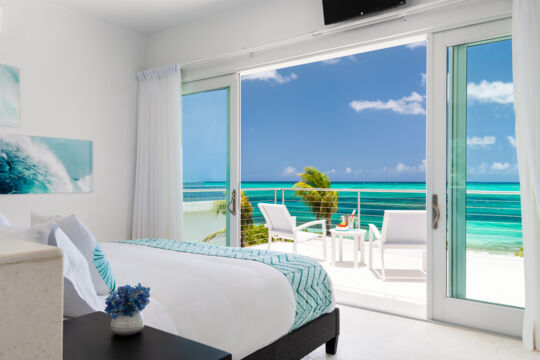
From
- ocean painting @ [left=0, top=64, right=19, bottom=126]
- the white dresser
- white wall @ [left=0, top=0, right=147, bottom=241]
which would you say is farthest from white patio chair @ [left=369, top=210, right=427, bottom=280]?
the white dresser

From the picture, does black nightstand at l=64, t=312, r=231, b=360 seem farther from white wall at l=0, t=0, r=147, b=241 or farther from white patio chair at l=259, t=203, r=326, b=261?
white patio chair at l=259, t=203, r=326, b=261

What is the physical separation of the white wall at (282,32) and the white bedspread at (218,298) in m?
2.16

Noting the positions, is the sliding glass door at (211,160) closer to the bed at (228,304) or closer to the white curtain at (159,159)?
the white curtain at (159,159)

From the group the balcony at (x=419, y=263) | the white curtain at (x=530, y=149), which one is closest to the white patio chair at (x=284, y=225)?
the balcony at (x=419, y=263)

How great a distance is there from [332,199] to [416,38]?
17.8ft

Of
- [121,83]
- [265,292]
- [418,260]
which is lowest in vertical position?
[418,260]

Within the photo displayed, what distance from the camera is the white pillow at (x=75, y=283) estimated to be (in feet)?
4.37

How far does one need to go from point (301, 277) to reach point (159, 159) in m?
2.73

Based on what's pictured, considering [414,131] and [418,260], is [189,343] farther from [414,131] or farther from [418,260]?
[414,131]

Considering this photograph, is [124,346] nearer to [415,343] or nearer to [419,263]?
[415,343]

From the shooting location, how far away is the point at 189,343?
1.15m

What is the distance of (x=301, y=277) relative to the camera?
216 cm

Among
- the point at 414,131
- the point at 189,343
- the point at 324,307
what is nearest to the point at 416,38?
the point at 324,307

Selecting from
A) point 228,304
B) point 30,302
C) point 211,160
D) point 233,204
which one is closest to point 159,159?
point 211,160
